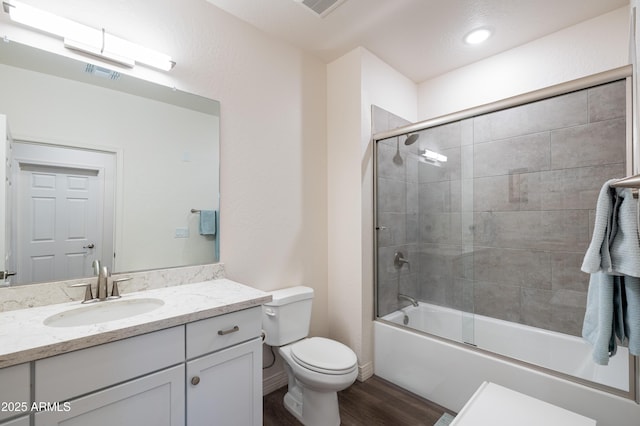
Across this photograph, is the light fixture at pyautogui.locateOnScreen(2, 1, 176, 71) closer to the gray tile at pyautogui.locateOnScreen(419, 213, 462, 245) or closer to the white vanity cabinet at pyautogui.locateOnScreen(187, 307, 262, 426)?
the white vanity cabinet at pyautogui.locateOnScreen(187, 307, 262, 426)

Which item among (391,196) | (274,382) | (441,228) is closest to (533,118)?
(441,228)

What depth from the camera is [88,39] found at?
1372 millimetres

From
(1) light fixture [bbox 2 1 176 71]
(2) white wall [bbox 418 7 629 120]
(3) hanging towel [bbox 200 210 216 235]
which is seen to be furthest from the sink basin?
(2) white wall [bbox 418 7 629 120]

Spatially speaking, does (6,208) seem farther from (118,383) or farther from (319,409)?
(319,409)

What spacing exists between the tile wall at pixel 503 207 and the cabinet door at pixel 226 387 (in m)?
1.27

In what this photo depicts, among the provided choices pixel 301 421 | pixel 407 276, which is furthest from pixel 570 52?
pixel 301 421

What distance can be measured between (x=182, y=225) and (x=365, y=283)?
139 centimetres

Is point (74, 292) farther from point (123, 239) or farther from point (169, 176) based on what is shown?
point (169, 176)

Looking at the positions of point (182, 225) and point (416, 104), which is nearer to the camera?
point (182, 225)

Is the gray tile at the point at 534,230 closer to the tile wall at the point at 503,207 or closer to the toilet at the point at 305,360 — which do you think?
the tile wall at the point at 503,207

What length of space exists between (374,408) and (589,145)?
2297mm

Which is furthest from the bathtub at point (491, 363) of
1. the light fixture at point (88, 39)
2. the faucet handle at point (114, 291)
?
the light fixture at point (88, 39)

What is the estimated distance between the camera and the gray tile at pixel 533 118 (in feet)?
6.36

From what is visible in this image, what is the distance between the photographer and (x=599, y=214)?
93 centimetres
